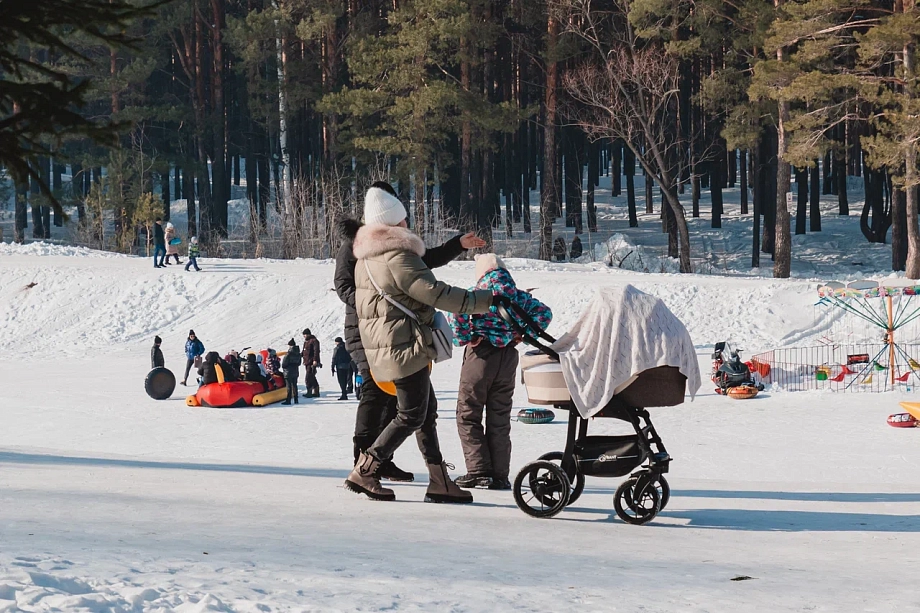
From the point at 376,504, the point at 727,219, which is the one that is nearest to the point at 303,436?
the point at 376,504

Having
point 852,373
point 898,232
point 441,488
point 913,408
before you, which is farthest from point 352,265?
point 898,232

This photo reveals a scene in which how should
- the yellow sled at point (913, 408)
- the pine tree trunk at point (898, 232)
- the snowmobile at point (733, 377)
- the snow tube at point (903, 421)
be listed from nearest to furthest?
the yellow sled at point (913, 408)
the snow tube at point (903, 421)
the snowmobile at point (733, 377)
the pine tree trunk at point (898, 232)

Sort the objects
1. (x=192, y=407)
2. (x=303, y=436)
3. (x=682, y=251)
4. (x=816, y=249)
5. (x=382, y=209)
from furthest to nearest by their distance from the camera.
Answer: (x=816, y=249), (x=682, y=251), (x=192, y=407), (x=303, y=436), (x=382, y=209)

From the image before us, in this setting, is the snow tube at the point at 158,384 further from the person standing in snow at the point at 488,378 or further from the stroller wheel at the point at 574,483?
the stroller wheel at the point at 574,483

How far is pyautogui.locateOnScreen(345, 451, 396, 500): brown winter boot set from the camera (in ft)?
23.1

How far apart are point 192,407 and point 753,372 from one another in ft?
28.5

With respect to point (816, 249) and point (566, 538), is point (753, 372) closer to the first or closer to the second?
point (566, 538)

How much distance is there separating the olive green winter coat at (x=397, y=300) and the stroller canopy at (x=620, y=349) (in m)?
0.70

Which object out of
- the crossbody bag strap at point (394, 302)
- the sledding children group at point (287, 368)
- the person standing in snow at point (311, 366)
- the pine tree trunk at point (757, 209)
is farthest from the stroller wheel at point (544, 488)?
the pine tree trunk at point (757, 209)

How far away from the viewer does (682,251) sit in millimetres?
35625

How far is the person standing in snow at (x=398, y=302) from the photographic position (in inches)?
251

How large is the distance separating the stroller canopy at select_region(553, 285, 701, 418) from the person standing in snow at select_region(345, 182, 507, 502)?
688 millimetres

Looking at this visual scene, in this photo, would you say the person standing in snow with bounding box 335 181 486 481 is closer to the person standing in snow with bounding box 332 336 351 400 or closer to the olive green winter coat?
the olive green winter coat

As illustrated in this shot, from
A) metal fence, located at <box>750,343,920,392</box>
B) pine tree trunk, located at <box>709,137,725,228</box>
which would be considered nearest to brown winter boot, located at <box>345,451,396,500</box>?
metal fence, located at <box>750,343,920,392</box>
